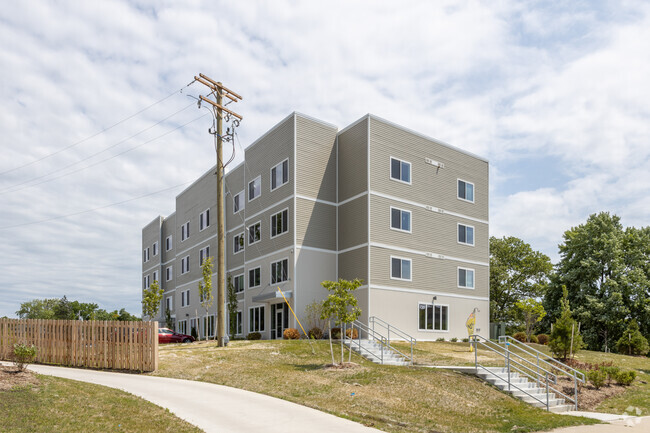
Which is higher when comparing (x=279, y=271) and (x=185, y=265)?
(x=279, y=271)

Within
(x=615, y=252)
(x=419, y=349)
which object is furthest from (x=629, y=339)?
(x=419, y=349)

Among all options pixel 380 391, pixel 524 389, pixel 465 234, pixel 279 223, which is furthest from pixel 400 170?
pixel 380 391

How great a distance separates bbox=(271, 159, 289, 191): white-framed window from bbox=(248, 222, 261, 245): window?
330 cm

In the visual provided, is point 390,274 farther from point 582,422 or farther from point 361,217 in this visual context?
point 582,422

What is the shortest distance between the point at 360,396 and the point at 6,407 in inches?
338

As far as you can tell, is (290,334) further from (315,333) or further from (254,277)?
(254,277)

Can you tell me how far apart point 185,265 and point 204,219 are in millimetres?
6630

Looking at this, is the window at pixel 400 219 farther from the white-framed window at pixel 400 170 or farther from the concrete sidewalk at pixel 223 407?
the concrete sidewalk at pixel 223 407

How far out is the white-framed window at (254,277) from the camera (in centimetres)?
3826

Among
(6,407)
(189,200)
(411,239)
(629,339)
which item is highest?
(189,200)

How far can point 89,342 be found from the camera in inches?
803

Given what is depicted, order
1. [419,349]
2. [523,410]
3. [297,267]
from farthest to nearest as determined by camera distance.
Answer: [297,267]
[419,349]
[523,410]

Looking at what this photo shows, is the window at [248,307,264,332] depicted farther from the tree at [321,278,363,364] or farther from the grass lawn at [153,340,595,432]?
the tree at [321,278,363,364]

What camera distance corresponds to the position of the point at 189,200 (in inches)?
2093
